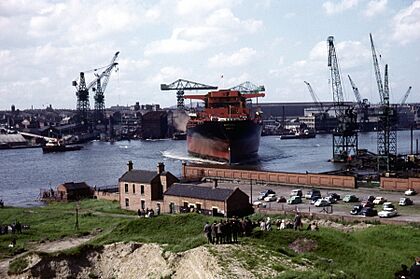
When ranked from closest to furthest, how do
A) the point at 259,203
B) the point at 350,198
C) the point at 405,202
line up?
the point at 405,202 → the point at 259,203 → the point at 350,198

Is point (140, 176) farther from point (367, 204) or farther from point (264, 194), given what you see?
point (367, 204)

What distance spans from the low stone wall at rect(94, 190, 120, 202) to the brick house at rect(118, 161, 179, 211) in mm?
5646

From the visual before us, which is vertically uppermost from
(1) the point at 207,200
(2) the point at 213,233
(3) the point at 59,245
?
(2) the point at 213,233

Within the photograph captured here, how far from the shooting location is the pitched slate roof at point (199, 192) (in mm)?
47000

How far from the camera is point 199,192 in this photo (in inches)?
1941

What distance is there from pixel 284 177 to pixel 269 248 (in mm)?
41078

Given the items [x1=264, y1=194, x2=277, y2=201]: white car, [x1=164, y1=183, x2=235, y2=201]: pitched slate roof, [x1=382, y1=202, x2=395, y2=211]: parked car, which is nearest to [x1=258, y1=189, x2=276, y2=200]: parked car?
[x1=264, y1=194, x2=277, y2=201]: white car

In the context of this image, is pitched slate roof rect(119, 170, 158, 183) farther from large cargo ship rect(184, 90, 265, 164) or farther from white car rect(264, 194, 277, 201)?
large cargo ship rect(184, 90, 265, 164)

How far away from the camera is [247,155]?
119 meters

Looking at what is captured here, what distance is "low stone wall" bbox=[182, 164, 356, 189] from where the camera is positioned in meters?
62.7

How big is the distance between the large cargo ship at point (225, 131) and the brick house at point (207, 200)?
187 feet

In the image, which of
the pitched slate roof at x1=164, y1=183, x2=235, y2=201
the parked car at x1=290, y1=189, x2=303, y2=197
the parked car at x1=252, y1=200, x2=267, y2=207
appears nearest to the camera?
the pitched slate roof at x1=164, y1=183, x2=235, y2=201

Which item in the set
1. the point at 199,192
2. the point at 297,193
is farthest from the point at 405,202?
the point at 199,192

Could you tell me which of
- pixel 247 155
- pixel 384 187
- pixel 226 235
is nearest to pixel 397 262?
pixel 226 235
